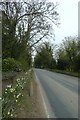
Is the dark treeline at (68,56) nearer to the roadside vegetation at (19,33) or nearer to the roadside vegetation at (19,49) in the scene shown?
the roadside vegetation at (19,49)

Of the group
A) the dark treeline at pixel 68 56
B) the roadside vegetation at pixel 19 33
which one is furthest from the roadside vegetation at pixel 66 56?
the roadside vegetation at pixel 19 33

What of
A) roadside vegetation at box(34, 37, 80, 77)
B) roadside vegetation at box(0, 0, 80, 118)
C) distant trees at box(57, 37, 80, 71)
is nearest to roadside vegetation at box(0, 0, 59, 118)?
roadside vegetation at box(0, 0, 80, 118)

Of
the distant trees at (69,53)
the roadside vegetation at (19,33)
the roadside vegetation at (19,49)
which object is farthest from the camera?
the distant trees at (69,53)

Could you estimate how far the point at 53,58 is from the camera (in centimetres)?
12750

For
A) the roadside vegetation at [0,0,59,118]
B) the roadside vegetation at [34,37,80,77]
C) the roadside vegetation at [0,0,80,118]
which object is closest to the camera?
the roadside vegetation at [0,0,80,118]

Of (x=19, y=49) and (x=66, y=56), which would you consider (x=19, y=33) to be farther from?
(x=66, y=56)

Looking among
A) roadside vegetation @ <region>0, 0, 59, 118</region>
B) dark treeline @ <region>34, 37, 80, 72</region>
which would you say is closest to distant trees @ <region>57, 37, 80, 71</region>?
dark treeline @ <region>34, 37, 80, 72</region>

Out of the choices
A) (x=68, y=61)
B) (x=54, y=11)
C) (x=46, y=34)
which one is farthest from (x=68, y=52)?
(x=54, y=11)

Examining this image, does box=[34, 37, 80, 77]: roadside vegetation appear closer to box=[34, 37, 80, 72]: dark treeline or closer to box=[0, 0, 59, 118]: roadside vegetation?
box=[34, 37, 80, 72]: dark treeline

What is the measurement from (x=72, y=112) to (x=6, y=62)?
1365cm

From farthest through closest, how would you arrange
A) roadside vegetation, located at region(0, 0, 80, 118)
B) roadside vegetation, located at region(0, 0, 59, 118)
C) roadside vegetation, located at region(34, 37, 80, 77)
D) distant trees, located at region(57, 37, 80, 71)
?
distant trees, located at region(57, 37, 80, 71) < roadside vegetation, located at region(34, 37, 80, 77) < roadside vegetation, located at region(0, 0, 59, 118) < roadside vegetation, located at region(0, 0, 80, 118)

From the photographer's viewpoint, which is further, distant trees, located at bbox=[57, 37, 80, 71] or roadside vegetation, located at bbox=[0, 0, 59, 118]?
distant trees, located at bbox=[57, 37, 80, 71]

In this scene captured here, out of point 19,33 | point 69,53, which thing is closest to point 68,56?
point 69,53

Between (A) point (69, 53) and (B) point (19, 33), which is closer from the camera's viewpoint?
(B) point (19, 33)
